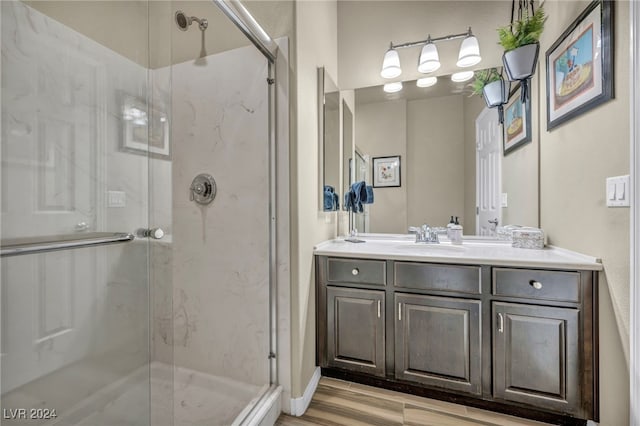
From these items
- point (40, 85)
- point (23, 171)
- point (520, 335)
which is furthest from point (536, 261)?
point (40, 85)

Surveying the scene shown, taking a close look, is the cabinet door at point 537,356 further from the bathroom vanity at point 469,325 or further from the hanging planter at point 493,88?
the hanging planter at point 493,88

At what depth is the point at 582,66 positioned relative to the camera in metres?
1.36

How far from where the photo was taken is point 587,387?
1.25m

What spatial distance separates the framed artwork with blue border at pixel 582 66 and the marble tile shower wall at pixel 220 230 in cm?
157

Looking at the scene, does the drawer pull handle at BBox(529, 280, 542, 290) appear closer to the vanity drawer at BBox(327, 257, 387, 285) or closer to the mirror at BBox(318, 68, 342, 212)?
the vanity drawer at BBox(327, 257, 387, 285)

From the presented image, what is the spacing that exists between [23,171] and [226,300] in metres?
1.11

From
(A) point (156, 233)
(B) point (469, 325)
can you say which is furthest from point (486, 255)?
(A) point (156, 233)

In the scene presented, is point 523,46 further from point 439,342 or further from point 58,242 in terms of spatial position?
point 58,242

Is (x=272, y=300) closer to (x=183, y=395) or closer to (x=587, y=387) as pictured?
(x=183, y=395)

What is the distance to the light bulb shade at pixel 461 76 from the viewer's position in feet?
6.60

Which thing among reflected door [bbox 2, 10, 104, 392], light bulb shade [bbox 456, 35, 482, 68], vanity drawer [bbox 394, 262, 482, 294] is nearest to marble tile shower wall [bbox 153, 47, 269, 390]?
reflected door [bbox 2, 10, 104, 392]

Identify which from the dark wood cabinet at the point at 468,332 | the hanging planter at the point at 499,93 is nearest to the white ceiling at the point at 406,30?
the hanging planter at the point at 499,93

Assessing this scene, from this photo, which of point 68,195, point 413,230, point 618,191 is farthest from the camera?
point 413,230

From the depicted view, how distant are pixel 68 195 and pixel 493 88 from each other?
261 cm
